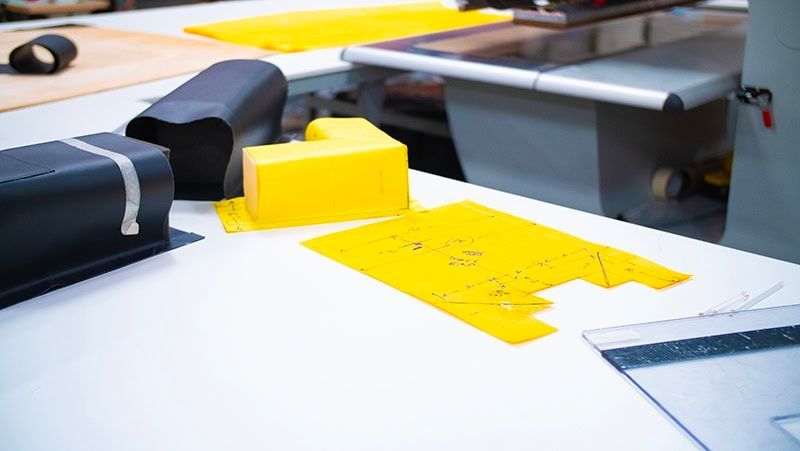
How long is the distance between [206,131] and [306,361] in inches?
19.2

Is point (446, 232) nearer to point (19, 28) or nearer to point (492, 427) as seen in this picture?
point (492, 427)

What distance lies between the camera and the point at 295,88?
1.75 metres

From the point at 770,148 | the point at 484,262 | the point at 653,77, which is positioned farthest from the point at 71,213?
the point at 770,148

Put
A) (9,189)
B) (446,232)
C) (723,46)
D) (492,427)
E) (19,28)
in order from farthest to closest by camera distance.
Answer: (19,28) < (723,46) < (446,232) < (9,189) < (492,427)

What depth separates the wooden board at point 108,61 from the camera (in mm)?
1586

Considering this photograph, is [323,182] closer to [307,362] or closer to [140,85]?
[307,362]

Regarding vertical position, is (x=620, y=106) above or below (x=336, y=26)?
below

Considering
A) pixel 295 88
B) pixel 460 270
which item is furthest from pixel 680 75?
pixel 460 270

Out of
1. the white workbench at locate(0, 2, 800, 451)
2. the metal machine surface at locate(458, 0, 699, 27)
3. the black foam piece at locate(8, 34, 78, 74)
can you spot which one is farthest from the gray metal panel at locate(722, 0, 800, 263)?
the black foam piece at locate(8, 34, 78, 74)

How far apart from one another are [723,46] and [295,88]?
0.98 metres

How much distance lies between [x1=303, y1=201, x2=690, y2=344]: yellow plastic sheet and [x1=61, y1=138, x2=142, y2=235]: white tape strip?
207mm

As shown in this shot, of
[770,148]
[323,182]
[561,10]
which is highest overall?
[561,10]

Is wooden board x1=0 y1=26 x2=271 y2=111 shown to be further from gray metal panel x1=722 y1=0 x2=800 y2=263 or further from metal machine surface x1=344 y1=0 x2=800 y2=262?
gray metal panel x1=722 y1=0 x2=800 y2=263

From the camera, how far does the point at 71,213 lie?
859 mm
